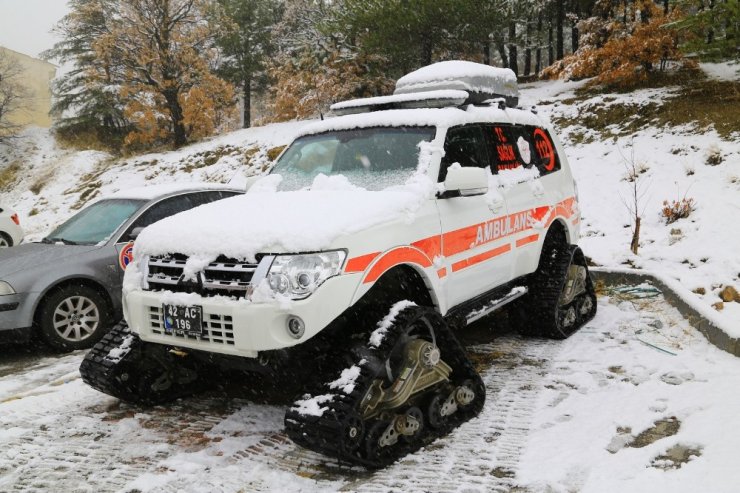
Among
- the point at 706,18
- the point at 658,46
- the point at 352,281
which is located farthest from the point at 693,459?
the point at 658,46

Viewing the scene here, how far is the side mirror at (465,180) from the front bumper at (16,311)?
436cm

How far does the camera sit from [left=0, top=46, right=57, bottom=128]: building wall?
3164 centimetres

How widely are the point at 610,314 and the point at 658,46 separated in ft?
32.5

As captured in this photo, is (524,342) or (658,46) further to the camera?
(658,46)

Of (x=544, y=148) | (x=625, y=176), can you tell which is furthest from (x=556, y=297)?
(x=625, y=176)

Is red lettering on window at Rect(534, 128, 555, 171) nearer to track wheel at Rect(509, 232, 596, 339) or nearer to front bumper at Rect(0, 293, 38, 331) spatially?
track wheel at Rect(509, 232, 596, 339)

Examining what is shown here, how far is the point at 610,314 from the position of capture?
632 cm

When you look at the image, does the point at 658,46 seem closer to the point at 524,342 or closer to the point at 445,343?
the point at 524,342

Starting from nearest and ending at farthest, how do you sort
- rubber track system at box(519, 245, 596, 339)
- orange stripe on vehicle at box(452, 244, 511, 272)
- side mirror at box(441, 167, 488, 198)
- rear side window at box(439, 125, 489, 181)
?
side mirror at box(441, 167, 488, 198), orange stripe on vehicle at box(452, 244, 511, 272), rear side window at box(439, 125, 489, 181), rubber track system at box(519, 245, 596, 339)

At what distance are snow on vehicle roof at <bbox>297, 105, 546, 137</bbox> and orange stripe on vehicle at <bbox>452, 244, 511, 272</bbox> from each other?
3.43 feet

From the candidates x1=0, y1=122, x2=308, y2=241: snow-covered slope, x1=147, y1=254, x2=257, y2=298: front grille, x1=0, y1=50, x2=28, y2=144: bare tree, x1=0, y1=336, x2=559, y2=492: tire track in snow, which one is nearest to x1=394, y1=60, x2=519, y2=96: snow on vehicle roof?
x1=0, y1=336, x2=559, y2=492: tire track in snow

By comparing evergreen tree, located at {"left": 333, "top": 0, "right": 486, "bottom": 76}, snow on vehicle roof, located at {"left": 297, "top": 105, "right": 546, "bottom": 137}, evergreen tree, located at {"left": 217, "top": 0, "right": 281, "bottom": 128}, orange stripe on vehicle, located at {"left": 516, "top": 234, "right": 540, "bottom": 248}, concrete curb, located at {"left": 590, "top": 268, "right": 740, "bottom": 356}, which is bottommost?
concrete curb, located at {"left": 590, "top": 268, "right": 740, "bottom": 356}

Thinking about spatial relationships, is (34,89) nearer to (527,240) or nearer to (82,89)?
(82,89)

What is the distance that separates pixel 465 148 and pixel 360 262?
1794 millimetres
